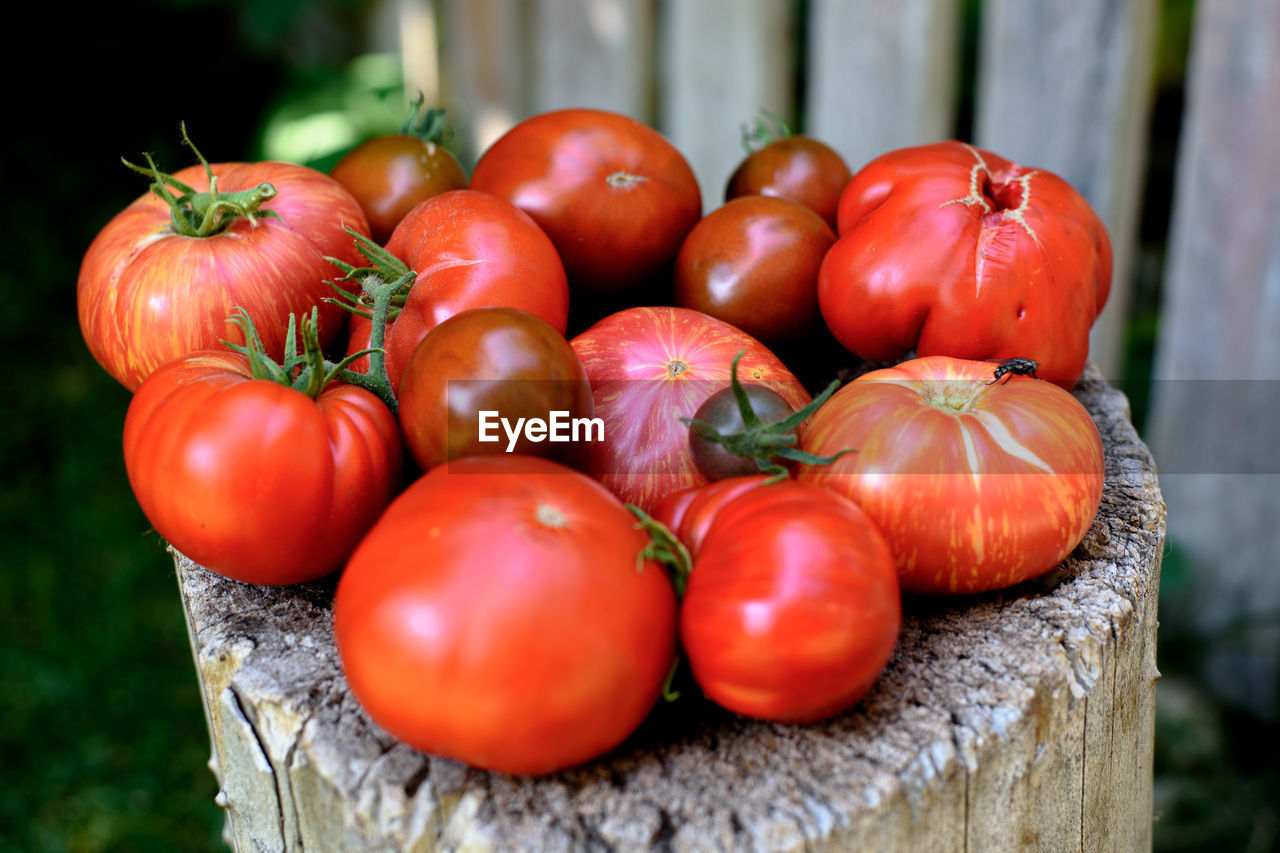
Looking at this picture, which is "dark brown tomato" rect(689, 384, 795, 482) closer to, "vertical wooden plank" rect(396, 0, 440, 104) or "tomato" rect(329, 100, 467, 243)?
"tomato" rect(329, 100, 467, 243)

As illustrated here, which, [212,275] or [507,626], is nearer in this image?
[507,626]

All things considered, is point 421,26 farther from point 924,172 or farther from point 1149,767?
point 1149,767

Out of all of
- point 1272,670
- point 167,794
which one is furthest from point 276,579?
point 1272,670

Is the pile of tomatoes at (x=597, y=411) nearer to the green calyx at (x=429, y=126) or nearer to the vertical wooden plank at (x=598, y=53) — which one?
the green calyx at (x=429, y=126)

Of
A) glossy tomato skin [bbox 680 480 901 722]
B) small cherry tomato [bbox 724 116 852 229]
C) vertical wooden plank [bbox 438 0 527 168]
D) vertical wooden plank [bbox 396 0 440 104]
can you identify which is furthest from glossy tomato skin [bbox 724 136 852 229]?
vertical wooden plank [bbox 396 0 440 104]

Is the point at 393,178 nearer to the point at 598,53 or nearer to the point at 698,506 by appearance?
the point at 698,506

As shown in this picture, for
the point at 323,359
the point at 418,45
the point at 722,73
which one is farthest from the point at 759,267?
the point at 418,45
